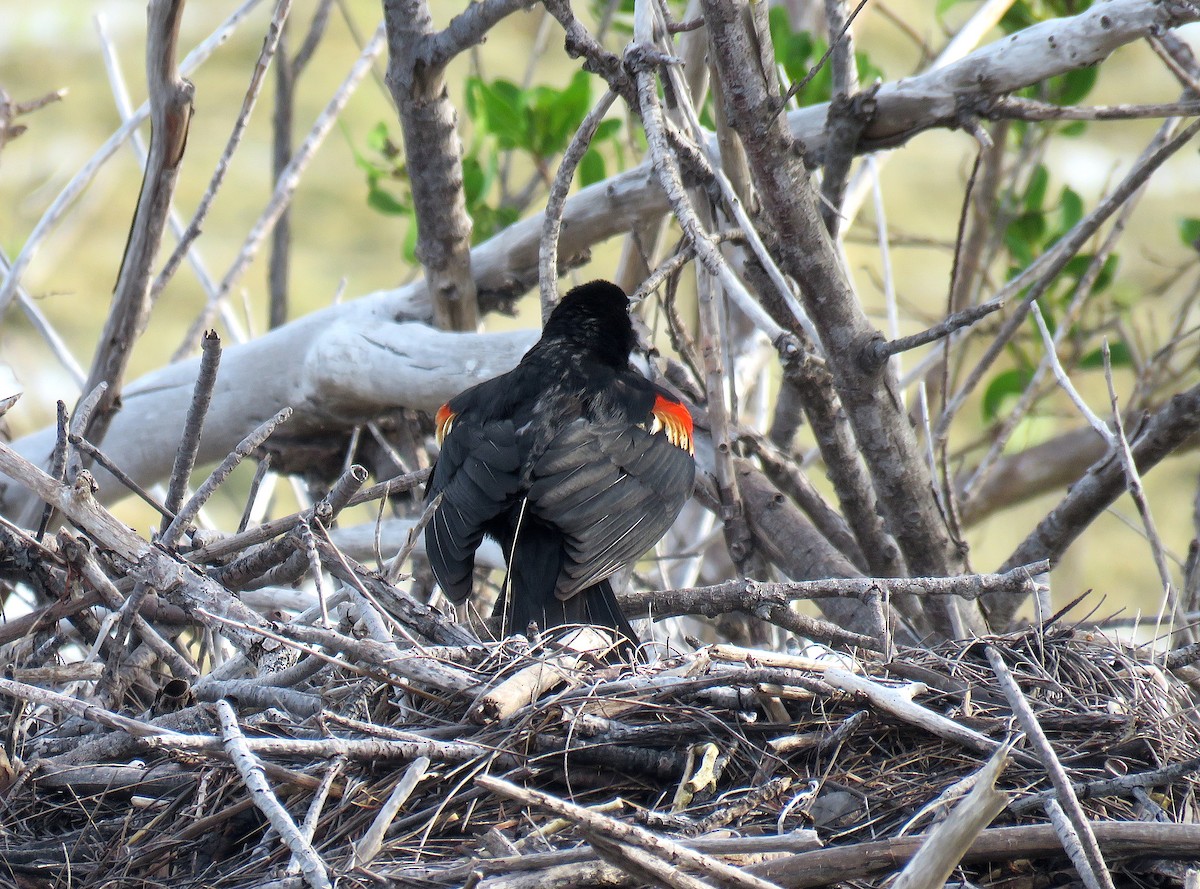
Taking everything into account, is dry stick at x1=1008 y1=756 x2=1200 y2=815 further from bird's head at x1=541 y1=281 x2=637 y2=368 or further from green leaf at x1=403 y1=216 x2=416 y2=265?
green leaf at x1=403 y1=216 x2=416 y2=265

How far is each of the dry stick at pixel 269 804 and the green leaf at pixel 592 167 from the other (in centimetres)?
317

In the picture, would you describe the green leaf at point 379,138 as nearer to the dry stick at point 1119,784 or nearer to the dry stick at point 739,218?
the dry stick at point 739,218

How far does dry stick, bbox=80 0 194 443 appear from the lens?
3.20m

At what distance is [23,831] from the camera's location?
226 centimetres

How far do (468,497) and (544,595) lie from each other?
0.33 meters

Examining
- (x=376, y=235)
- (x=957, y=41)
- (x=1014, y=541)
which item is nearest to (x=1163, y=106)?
(x=957, y=41)

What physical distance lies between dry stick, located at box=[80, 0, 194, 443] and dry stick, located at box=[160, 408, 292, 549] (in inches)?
34.3

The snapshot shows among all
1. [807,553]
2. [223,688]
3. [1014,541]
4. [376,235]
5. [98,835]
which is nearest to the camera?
[98,835]

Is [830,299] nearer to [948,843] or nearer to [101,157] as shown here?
[948,843]

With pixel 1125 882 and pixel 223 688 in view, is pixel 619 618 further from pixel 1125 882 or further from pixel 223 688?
pixel 1125 882

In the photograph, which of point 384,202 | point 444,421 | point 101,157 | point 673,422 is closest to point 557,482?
point 673,422

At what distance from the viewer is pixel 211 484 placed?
2494 millimetres

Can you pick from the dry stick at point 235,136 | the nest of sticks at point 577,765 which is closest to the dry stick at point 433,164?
the dry stick at point 235,136

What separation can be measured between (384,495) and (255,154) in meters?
13.9
